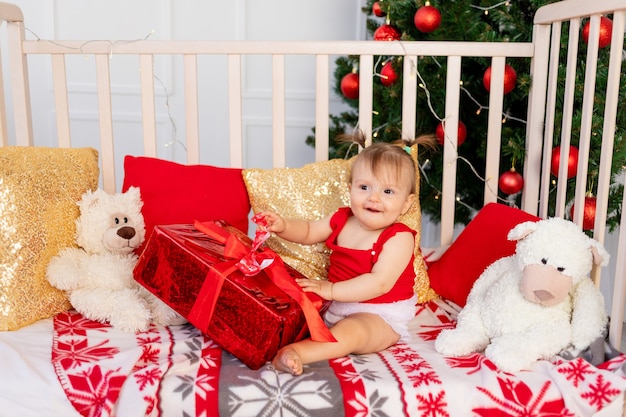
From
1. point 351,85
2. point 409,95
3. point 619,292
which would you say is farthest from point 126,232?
point 619,292

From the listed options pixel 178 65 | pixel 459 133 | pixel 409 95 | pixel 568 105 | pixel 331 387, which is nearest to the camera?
pixel 331 387

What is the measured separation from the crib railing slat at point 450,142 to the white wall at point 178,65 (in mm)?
859

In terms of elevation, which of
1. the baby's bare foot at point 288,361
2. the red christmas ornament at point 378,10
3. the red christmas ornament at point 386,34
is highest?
the red christmas ornament at point 378,10

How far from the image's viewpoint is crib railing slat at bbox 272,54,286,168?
167cm

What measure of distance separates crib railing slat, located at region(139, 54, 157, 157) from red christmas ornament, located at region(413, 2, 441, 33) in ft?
2.37

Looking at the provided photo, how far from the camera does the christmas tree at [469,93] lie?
1.68 m

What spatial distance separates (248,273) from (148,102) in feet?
2.32

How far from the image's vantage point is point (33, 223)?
1.33 metres

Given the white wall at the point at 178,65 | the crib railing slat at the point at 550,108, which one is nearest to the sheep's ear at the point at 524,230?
the crib railing slat at the point at 550,108

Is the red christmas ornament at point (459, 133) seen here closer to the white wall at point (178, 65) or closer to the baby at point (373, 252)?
the baby at point (373, 252)

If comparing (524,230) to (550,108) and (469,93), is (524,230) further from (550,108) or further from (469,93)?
(469,93)

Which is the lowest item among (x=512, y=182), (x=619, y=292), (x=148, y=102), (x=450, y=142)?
(x=619, y=292)

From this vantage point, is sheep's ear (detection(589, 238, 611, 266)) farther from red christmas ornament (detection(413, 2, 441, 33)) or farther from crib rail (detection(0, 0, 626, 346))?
red christmas ornament (detection(413, 2, 441, 33))

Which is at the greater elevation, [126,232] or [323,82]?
[323,82]
